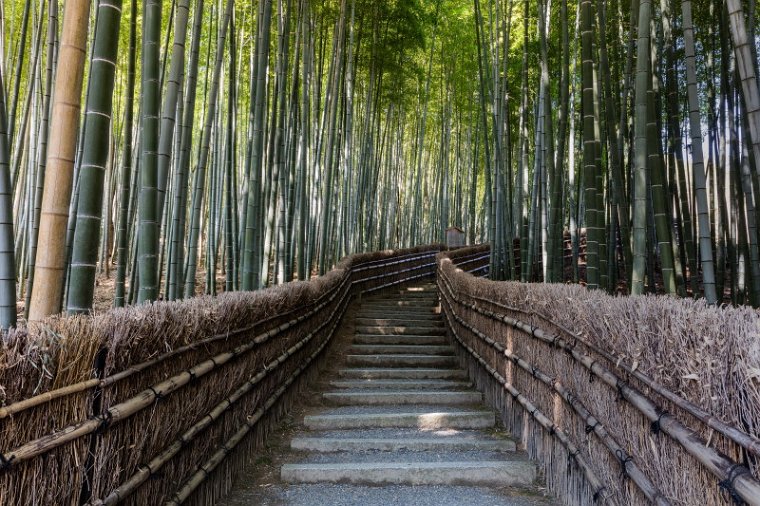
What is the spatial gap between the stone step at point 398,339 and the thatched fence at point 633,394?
2.45m

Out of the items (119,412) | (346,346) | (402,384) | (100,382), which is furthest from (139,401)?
(346,346)

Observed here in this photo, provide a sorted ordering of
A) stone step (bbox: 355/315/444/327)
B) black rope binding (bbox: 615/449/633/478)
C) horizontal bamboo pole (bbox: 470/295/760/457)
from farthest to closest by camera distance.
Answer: stone step (bbox: 355/315/444/327), black rope binding (bbox: 615/449/633/478), horizontal bamboo pole (bbox: 470/295/760/457)

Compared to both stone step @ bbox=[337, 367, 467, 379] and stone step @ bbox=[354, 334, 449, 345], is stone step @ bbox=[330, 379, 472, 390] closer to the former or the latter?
stone step @ bbox=[337, 367, 467, 379]

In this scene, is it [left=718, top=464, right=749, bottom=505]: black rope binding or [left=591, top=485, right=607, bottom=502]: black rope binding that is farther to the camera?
[left=591, top=485, right=607, bottom=502]: black rope binding

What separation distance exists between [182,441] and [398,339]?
4118mm

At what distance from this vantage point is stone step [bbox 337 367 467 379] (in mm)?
5098

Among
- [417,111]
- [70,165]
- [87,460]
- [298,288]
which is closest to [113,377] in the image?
[87,460]

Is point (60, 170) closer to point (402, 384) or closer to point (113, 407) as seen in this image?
point (113, 407)

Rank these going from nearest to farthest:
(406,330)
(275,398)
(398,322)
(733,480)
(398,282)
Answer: (733,480), (275,398), (406,330), (398,322), (398,282)

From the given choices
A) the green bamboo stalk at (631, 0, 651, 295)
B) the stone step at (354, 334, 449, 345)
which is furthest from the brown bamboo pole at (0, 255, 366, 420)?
the stone step at (354, 334, 449, 345)

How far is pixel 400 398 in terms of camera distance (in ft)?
14.4

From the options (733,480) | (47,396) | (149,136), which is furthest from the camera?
(149,136)

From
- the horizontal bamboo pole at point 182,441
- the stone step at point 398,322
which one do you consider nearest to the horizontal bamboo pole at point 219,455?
the horizontal bamboo pole at point 182,441

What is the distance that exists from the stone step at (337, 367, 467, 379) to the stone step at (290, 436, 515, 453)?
1.58 meters
